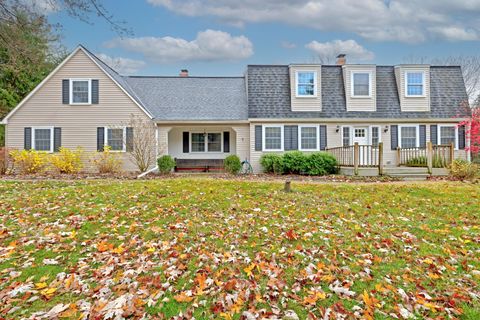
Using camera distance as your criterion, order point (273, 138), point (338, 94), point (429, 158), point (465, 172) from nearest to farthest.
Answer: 1. point (465, 172)
2. point (429, 158)
3. point (273, 138)
4. point (338, 94)

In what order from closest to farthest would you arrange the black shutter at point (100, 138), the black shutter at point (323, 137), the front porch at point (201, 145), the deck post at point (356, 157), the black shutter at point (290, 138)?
the deck post at point (356, 157)
the black shutter at point (100, 138)
the black shutter at point (290, 138)
the black shutter at point (323, 137)
the front porch at point (201, 145)

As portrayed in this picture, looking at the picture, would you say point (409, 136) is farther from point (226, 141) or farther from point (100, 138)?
point (100, 138)

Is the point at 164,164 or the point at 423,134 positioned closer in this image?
the point at 164,164

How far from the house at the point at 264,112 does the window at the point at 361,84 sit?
0.17ft

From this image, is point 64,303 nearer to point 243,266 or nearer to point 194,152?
point 243,266

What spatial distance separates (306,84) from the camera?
16891mm

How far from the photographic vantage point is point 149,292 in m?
3.51

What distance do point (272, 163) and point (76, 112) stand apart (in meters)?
10.8

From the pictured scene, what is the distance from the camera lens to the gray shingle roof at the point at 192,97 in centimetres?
1714

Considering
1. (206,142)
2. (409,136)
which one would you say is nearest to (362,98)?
(409,136)

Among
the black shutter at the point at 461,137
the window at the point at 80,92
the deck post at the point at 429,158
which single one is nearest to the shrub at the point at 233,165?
the window at the point at 80,92

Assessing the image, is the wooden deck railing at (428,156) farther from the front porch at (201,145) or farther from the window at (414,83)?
the front porch at (201,145)

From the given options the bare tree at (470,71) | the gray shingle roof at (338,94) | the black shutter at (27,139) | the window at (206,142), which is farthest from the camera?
the bare tree at (470,71)

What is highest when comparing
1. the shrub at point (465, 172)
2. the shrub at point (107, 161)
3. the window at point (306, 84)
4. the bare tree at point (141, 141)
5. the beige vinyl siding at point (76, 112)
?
the window at point (306, 84)
